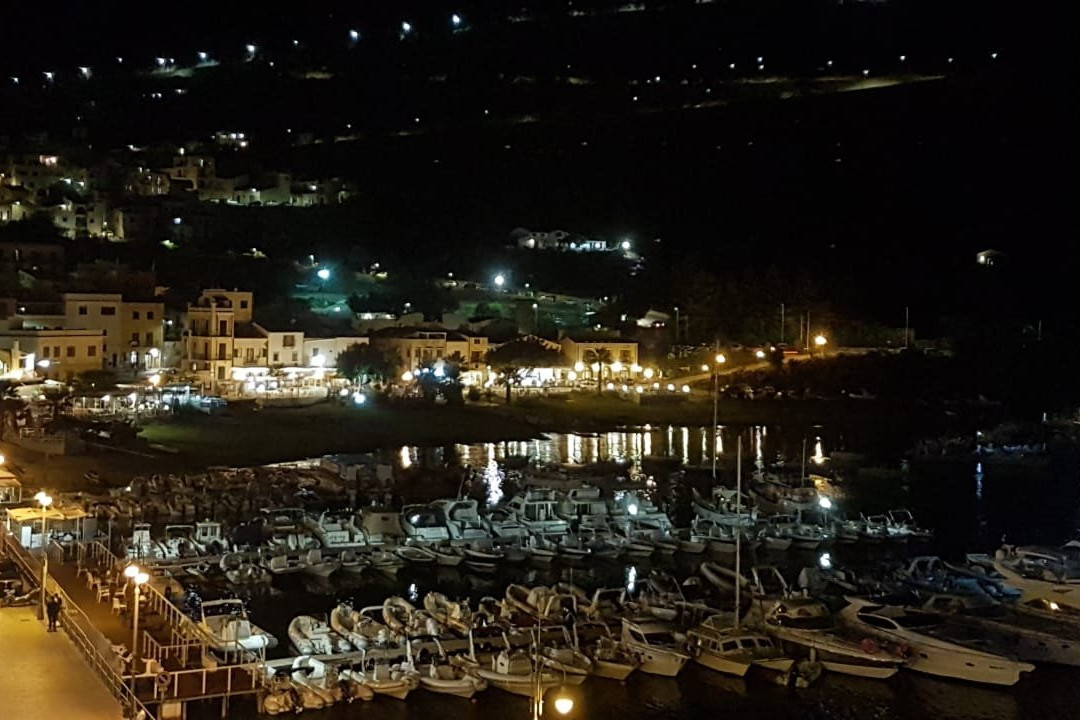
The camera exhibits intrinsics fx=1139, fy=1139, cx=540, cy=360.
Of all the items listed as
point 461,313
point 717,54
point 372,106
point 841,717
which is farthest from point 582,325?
point 717,54

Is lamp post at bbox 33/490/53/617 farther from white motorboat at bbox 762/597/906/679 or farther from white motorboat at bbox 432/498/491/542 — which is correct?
white motorboat at bbox 762/597/906/679

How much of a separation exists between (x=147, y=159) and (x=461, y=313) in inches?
1114

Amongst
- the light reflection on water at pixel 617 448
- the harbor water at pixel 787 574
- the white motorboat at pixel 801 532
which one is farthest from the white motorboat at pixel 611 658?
the light reflection on water at pixel 617 448

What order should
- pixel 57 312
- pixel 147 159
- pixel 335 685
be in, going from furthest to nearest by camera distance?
pixel 147 159 → pixel 57 312 → pixel 335 685

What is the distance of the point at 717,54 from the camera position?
121m

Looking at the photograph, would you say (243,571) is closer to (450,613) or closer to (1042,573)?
(450,613)

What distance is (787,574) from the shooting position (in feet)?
64.4

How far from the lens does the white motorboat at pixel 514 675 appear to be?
13375 mm

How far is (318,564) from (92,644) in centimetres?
723

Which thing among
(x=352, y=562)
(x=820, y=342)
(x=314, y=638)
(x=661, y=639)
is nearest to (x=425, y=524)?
(x=352, y=562)

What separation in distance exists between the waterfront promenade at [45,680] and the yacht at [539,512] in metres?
10.3

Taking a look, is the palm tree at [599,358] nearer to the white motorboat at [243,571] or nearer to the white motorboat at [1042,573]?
the white motorboat at [1042,573]

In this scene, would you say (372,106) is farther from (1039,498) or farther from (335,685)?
(335,685)

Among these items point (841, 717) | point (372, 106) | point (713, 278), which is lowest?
point (841, 717)
